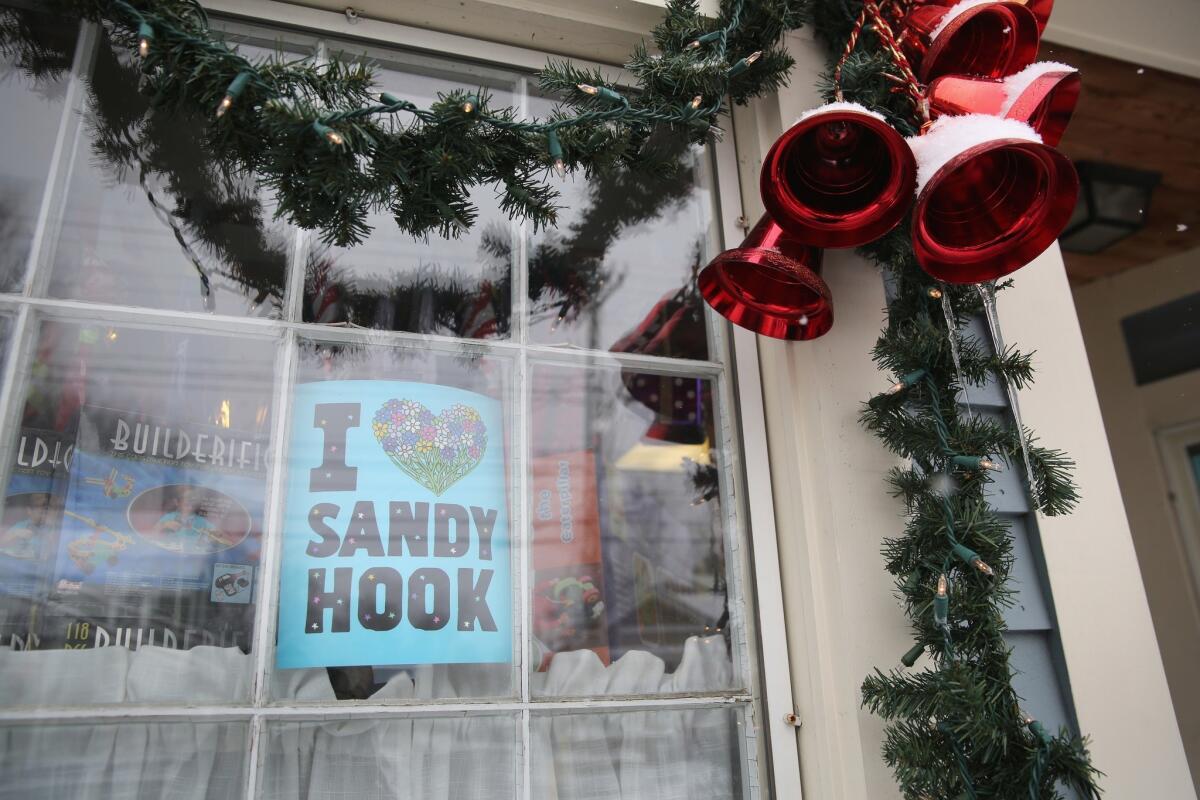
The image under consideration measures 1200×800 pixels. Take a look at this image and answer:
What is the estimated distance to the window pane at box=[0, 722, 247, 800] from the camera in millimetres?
1030

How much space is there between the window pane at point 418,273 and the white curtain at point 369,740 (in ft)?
1.75

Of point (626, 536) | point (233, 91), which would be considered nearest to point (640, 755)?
point (626, 536)

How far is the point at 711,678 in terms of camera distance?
1.33m

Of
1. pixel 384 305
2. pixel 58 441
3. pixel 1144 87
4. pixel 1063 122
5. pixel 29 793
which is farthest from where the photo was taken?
pixel 1144 87

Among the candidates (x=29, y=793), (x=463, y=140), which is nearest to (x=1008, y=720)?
(x=463, y=140)

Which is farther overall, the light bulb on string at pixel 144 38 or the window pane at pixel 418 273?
the window pane at pixel 418 273

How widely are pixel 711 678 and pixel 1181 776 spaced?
0.71 metres

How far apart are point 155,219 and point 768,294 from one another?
940mm

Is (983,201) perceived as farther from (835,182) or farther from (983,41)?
(983,41)

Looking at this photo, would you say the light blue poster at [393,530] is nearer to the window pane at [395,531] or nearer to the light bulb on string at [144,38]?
the window pane at [395,531]

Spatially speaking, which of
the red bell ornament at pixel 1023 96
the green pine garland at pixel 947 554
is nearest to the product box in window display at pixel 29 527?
the green pine garland at pixel 947 554

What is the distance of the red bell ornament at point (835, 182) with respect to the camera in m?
1.14

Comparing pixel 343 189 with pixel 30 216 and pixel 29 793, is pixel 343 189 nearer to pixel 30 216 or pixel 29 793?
pixel 30 216

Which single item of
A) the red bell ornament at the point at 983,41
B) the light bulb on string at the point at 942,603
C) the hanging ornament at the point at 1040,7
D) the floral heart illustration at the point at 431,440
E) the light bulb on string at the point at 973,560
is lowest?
the light bulb on string at the point at 942,603
